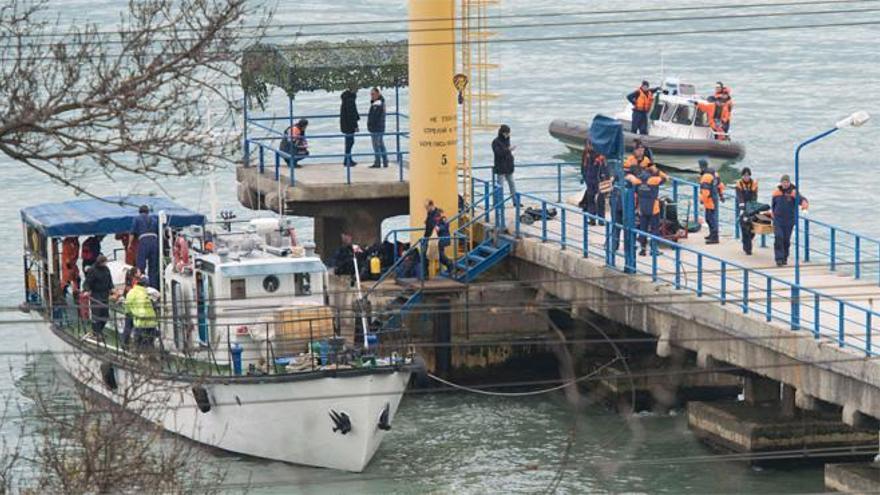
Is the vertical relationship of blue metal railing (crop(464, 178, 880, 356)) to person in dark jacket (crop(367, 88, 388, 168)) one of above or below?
below

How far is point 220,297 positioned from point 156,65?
17.2 meters

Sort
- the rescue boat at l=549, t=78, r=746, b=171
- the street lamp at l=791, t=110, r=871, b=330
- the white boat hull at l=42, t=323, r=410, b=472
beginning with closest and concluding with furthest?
the street lamp at l=791, t=110, r=871, b=330 → the white boat hull at l=42, t=323, r=410, b=472 → the rescue boat at l=549, t=78, r=746, b=171

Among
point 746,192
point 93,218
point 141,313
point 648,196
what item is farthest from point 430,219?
point 93,218

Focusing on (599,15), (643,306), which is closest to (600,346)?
(643,306)

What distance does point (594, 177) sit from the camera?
1559 inches

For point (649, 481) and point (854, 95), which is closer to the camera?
point (649, 481)

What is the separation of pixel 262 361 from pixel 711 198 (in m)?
7.54

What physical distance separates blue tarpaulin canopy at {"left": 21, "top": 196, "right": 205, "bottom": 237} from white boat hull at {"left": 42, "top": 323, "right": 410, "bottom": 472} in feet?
13.1

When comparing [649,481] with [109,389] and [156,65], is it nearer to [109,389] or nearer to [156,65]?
[109,389]

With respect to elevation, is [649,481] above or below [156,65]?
below

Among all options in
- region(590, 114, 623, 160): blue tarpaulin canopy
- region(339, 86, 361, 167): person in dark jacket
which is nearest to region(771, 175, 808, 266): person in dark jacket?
region(590, 114, 623, 160): blue tarpaulin canopy

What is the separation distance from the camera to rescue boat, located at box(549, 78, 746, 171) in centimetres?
6012

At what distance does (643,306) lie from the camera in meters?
35.4

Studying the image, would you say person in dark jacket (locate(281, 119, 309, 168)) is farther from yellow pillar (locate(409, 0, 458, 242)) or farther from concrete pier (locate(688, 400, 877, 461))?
concrete pier (locate(688, 400, 877, 461))
